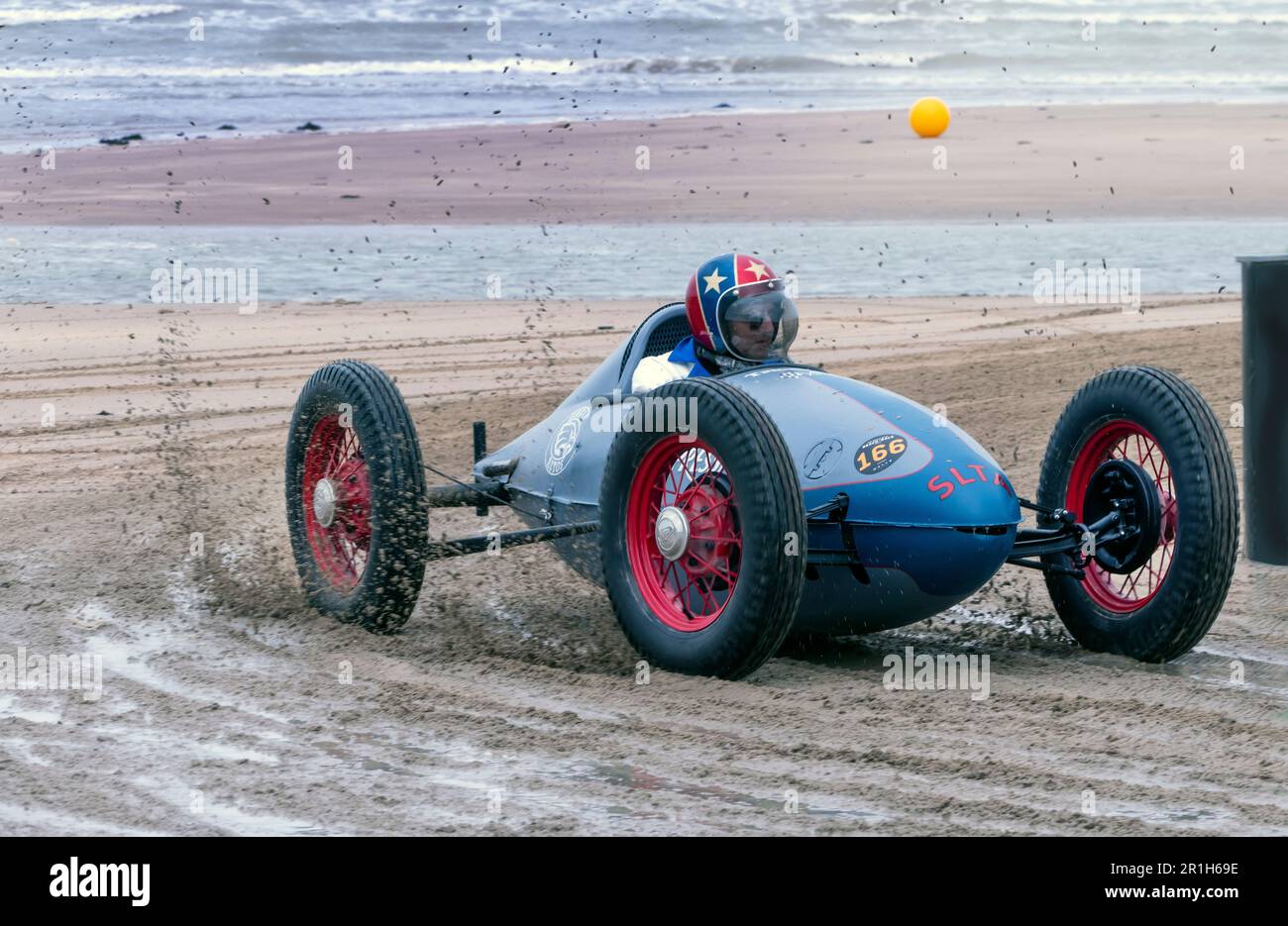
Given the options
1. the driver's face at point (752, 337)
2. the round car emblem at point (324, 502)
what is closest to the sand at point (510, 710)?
the round car emblem at point (324, 502)

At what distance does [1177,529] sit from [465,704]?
2672 millimetres

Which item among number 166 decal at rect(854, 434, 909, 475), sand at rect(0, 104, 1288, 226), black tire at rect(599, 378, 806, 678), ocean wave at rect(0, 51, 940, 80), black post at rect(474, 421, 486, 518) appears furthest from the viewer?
ocean wave at rect(0, 51, 940, 80)

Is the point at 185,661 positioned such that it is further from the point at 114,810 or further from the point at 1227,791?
the point at 1227,791

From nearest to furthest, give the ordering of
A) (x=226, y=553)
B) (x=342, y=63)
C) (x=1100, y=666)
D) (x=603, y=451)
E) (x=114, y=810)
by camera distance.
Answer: (x=114, y=810) < (x=1100, y=666) < (x=603, y=451) < (x=226, y=553) < (x=342, y=63)

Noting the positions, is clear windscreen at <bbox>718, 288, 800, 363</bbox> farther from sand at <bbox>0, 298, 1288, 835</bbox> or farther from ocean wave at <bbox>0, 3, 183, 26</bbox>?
ocean wave at <bbox>0, 3, 183, 26</bbox>

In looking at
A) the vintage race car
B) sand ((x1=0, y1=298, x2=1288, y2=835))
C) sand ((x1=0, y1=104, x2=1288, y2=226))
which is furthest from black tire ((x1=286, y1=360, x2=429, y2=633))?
sand ((x1=0, y1=104, x2=1288, y2=226))

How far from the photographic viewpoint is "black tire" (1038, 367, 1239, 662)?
23.8 feet

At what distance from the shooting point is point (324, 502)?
28.1ft

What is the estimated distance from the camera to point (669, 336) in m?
8.65

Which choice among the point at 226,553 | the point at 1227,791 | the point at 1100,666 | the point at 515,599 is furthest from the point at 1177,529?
the point at 226,553

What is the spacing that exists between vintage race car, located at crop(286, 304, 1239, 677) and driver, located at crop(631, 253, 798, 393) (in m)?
0.18

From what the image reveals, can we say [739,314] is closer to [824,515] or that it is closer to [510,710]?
[824,515]

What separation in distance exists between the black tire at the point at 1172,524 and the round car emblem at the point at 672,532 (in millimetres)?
1644

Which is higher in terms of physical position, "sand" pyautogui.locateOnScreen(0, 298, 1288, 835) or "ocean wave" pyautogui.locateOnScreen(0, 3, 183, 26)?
"ocean wave" pyautogui.locateOnScreen(0, 3, 183, 26)
